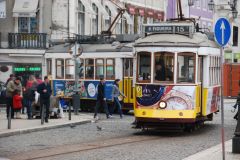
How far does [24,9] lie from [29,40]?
2.13 metres

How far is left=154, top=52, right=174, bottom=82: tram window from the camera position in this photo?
2208 cm

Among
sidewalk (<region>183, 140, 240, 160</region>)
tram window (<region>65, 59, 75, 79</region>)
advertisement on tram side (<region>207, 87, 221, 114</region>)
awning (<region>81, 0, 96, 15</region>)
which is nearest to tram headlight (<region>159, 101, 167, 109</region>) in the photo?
advertisement on tram side (<region>207, 87, 221, 114</region>)

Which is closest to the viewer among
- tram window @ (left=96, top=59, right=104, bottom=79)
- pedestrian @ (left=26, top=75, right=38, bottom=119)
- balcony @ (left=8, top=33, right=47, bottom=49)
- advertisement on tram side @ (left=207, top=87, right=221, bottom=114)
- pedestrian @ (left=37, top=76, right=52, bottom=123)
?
advertisement on tram side @ (left=207, top=87, right=221, bottom=114)

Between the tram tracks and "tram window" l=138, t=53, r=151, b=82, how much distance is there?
1.85 m

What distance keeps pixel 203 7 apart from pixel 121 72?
40109 mm

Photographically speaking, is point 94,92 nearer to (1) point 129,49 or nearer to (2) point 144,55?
(1) point 129,49

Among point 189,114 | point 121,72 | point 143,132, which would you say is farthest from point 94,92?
point 189,114

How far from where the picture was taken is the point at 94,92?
116ft

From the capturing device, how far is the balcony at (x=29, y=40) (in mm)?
47188

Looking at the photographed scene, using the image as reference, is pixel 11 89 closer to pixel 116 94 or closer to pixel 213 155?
pixel 116 94

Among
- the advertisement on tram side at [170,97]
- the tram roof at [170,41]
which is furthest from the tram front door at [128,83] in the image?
the advertisement on tram side at [170,97]

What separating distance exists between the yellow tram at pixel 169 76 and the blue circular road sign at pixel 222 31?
271 inches

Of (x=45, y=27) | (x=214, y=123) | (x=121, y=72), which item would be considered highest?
(x=45, y=27)

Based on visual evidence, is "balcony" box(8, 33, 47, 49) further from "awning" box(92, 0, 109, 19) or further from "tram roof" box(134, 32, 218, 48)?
"tram roof" box(134, 32, 218, 48)
